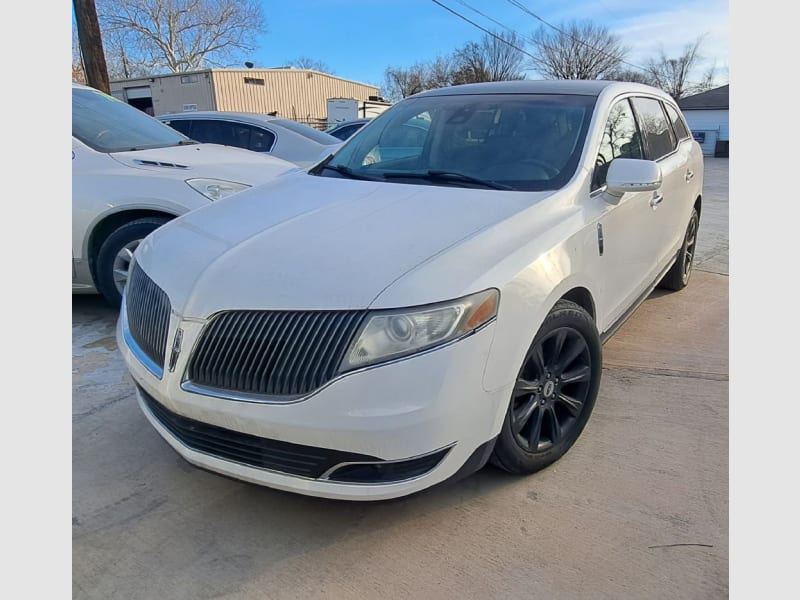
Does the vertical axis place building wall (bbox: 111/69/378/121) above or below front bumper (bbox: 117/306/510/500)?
above

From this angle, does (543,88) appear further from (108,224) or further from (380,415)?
(108,224)

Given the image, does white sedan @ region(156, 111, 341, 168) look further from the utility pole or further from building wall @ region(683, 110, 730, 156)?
building wall @ region(683, 110, 730, 156)

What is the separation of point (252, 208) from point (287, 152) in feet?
16.2

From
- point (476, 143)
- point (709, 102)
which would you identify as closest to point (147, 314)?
point (476, 143)

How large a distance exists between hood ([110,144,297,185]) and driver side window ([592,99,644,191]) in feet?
8.78

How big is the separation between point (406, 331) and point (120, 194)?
329cm

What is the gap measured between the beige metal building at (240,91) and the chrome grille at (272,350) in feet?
89.4

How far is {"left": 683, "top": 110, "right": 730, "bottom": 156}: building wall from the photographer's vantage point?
119ft

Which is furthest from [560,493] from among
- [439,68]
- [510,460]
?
[439,68]

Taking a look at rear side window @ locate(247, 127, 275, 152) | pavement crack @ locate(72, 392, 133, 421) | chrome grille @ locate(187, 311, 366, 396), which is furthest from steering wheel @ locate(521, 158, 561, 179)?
rear side window @ locate(247, 127, 275, 152)

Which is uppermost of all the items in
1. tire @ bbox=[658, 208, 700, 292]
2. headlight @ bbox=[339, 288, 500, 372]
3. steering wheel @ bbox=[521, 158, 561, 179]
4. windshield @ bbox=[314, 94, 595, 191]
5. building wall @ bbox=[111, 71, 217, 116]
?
building wall @ bbox=[111, 71, 217, 116]

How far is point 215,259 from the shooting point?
226 cm

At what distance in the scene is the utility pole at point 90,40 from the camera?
930cm

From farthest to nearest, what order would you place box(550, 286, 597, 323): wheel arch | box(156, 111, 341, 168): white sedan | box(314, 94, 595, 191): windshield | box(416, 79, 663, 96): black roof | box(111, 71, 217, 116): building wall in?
box(111, 71, 217, 116): building wall < box(156, 111, 341, 168): white sedan < box(416, 79, 663, 96): black roof < box(314, 94, 595, 191): windshield < box(550, 286, 597, 323): wheel arch
